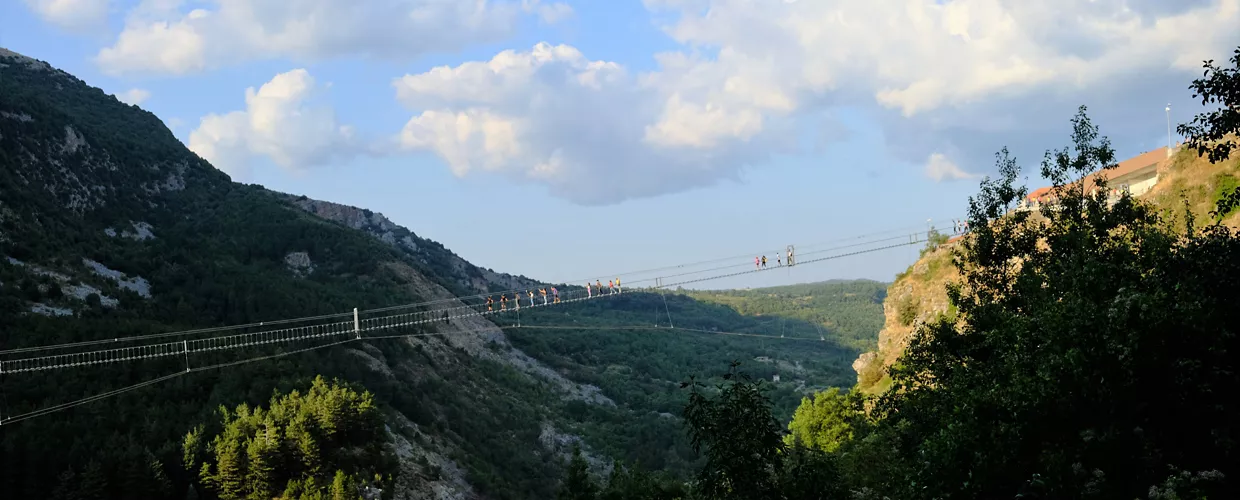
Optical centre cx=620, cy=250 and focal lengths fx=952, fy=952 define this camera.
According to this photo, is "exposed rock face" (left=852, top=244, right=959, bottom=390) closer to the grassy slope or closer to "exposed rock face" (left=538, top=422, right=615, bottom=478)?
the grassy slope

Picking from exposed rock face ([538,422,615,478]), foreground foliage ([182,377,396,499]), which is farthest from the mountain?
foreground foliage ([182,377,396,499])

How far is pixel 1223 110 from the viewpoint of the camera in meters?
22.1

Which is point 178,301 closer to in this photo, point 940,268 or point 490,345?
point 490,345

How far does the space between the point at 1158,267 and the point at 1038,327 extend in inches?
139

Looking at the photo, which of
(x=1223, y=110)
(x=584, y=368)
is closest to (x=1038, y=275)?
(x=1223, y=110)

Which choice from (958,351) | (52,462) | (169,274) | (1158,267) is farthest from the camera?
(169,274)

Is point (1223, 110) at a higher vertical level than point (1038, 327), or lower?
higher

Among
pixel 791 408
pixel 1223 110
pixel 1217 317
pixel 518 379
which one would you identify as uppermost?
pixel 1223 110

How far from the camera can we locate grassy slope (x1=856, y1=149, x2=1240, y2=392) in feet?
168

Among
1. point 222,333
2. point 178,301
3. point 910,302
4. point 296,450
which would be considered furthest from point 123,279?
point 910,302

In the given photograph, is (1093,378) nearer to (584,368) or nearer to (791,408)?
(791,408)

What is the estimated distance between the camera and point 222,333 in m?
99.2

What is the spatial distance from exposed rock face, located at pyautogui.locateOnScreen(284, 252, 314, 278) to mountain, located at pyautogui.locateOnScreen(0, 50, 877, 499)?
522 mm

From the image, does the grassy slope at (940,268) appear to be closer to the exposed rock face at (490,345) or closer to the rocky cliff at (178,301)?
the rocky cliff at (178,301)
